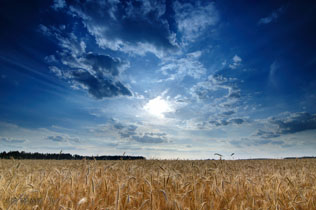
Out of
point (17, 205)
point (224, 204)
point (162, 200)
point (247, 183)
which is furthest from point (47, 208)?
point (247, 183)

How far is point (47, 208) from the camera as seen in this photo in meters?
3.70

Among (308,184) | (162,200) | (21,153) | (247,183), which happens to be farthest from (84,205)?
(21,153)

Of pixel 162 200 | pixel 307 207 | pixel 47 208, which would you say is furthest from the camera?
pixel 307 207

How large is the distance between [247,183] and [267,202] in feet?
5.93

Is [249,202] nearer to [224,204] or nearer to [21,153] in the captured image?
[224,204]

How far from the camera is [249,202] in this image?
4602 mm

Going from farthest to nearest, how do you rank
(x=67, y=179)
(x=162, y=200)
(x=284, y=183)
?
(x=284, y=183)
(x=67, y=179)
(x=162, y=200)

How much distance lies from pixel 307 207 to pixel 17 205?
238 inches

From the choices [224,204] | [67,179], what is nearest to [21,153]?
[67,179]

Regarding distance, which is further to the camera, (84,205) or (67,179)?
(67,179)

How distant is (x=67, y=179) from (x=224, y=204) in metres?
4.12

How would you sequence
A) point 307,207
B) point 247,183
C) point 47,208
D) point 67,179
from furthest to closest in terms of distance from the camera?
point 247,183 < point 67,179 < point 307,207 < point 47,208

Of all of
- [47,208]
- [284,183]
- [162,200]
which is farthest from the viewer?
[284,183]

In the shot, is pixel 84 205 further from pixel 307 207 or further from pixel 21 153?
pixel 21 153
